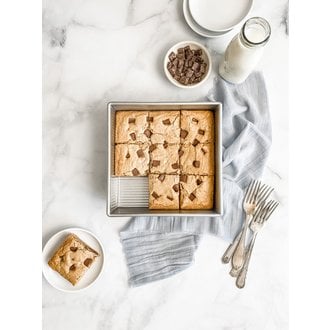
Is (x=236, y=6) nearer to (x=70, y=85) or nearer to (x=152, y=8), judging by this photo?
(x=152, y=8)

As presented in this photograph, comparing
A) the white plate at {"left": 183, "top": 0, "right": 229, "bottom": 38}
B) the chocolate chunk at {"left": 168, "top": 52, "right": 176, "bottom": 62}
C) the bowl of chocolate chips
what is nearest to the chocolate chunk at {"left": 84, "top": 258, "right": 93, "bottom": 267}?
the bowl of chocolate chips

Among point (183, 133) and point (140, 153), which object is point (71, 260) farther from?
point (183, 133)

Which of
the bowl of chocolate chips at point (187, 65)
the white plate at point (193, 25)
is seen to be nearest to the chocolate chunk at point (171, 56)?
the bowl of chocolate chips at point (187, 65)

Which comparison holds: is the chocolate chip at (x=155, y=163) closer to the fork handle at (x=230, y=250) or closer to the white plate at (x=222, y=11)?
the fork handle at (x=230, y=250)

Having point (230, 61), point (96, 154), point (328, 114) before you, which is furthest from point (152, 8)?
point (328, 114)

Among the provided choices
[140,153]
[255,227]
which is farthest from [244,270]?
[140,153]
